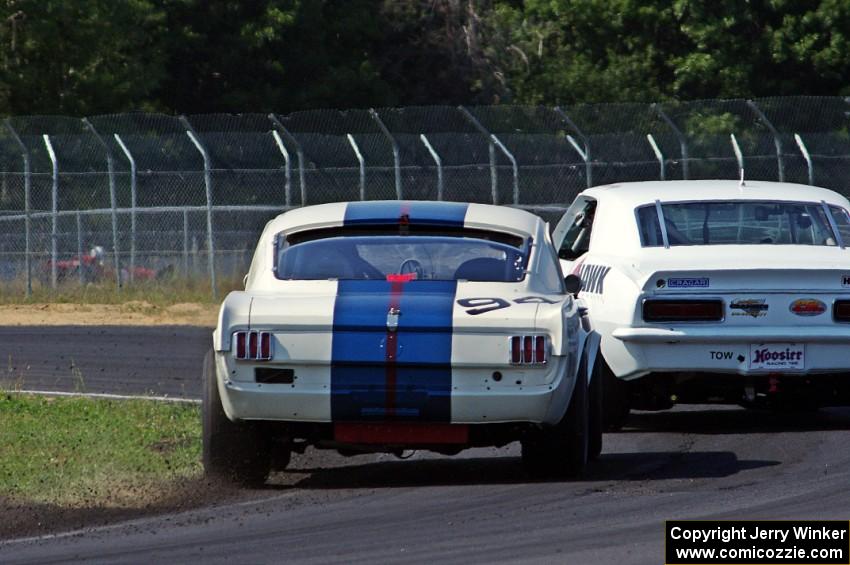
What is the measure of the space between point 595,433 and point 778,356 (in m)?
1.58

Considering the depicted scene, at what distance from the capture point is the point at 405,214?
966 cm

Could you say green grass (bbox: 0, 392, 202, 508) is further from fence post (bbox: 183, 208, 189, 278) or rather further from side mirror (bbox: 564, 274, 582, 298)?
fence post (bbox: 183, 208, 189, 278)

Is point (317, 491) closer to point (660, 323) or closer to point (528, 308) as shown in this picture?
point (528, 308)

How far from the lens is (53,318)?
23.3 metres

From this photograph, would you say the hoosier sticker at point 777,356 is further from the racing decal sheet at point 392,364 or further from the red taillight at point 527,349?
the racing decal sheet at point 392,364

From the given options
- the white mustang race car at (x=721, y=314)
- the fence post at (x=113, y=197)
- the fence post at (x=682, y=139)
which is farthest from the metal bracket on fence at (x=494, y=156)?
the white mustang race car at (x=721, y=314)

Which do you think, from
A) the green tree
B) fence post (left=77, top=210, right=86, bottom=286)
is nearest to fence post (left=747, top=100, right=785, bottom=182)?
fence post (left=77, top=210, right=86, bottom=286)

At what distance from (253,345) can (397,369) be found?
73 cm

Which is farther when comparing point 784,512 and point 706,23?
point 706,23

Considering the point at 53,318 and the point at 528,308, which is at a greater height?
the point at 528,308

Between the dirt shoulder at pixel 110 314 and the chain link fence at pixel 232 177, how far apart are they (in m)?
1.05

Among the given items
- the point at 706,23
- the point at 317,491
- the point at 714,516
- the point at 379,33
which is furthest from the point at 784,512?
the point at 379,33

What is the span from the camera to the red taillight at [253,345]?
340 inches

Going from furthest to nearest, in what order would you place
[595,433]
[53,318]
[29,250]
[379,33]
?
[379,33], [29,250], [53,318], [595,433]
